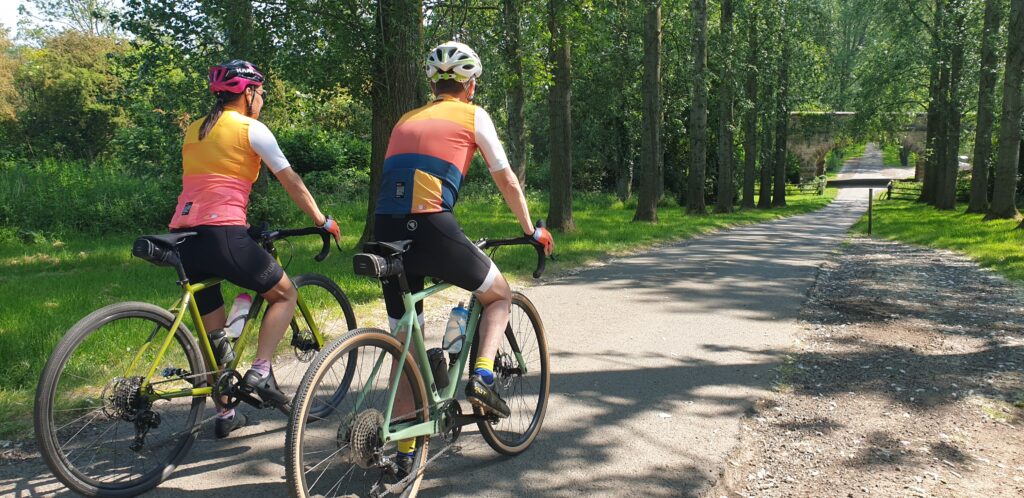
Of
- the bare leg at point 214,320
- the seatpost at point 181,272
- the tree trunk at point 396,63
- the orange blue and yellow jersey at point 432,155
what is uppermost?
the tree trunk at point 396,63

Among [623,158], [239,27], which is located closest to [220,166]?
[239,27]

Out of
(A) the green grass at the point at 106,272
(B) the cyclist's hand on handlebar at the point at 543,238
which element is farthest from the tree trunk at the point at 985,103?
A: (B) the cyclist's hand on handlebar at the point at 543,238

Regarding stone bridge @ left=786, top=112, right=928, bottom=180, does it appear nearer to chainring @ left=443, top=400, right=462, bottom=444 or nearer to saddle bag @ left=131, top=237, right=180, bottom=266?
chainring @ left=443, top=400, right=462, bottom=444

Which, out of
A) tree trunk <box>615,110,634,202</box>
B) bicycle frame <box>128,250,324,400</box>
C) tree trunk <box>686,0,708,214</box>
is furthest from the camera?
tree trunk <box>615,110,634,202</box>

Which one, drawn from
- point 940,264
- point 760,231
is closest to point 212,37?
point 940,264

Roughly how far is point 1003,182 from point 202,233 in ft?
73.5

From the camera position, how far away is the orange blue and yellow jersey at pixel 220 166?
12.2 ft

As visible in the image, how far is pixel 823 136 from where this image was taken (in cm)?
5428

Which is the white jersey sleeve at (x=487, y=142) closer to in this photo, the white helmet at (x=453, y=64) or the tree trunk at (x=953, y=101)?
the white helmet at (x=453, y=64)

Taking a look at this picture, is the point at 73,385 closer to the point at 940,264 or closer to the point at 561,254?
the point at 561,254

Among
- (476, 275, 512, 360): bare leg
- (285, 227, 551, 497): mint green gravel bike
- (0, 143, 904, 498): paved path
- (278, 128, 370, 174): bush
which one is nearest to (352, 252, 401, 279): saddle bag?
(285, 227, 551, 497): mint green gravel bike

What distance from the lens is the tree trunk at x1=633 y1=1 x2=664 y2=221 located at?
21.1 m

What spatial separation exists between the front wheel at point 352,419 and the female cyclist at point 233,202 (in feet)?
2.79

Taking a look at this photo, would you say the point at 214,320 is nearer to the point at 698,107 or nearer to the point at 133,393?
the point at 133,393
